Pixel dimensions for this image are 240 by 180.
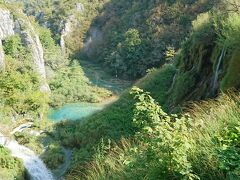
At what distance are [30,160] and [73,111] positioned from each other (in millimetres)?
23292

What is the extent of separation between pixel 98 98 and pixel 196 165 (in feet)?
175

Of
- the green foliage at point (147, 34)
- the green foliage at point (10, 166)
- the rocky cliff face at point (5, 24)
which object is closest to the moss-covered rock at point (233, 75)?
the green foliage at point (10, 166)

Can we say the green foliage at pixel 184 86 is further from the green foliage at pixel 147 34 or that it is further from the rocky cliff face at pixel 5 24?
the rocky cliff face at pixel 5 24

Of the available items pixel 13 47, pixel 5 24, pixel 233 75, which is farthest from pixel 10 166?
pixel 5 24

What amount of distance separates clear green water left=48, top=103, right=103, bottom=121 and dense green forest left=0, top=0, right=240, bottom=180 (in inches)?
52.8

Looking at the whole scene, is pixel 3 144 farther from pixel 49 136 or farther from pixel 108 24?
pixel 108 24

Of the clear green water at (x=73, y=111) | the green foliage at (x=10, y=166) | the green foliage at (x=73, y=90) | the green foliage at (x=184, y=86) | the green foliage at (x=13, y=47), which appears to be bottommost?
the clear green water at (x=73, y=111)

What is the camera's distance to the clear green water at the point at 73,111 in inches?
1875

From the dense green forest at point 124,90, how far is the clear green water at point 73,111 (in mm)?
1341

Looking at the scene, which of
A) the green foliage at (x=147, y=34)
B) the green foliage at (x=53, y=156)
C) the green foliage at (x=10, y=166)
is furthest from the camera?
the green foliage at (x=147, y=34)

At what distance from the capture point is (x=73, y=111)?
51250 mm

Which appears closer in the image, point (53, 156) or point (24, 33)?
point (53, 156)

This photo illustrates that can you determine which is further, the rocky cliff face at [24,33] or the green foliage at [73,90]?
the rocky cliff face at [24,33]

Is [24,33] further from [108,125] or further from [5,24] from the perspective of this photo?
[108,125]
